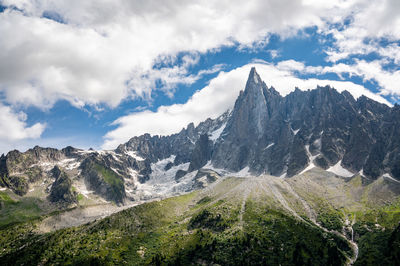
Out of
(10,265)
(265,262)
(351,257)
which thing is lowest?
(351,257)

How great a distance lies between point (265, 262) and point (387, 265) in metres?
56.4

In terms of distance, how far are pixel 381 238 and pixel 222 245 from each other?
311 feet

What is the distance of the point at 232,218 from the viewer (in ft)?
643

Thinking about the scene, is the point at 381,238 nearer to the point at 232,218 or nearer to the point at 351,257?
the point at 351,257

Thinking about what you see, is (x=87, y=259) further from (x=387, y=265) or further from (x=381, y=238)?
(x=381, y=238)

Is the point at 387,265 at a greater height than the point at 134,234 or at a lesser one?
lesser

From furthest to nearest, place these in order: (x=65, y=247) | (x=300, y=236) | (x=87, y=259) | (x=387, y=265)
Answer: (x=65, y=247), (x=300, y=236), (x=87, y=259), (x=387, y=265)

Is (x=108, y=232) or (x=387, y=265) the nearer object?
(x=387, y=265)

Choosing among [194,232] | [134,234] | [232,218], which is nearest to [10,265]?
[134,234]

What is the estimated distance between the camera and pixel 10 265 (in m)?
160

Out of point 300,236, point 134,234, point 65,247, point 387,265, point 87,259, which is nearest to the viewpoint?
point 387,265

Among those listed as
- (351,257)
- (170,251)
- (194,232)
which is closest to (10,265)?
(170,251)

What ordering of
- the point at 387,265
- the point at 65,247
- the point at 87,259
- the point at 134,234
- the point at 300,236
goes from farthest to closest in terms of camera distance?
the point at 134,234 → the point at 65,247 → the point at 300,236 → the point at 87,259 → the point at 387,265

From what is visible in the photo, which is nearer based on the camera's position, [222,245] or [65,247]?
[222,245]
